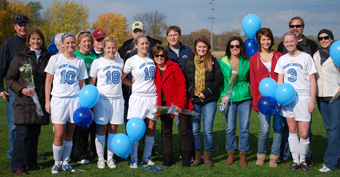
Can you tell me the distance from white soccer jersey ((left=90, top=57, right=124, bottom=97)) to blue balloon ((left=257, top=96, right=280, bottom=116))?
2183 millimetres

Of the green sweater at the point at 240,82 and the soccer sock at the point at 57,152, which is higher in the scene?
the green sweater at the point at 240,82

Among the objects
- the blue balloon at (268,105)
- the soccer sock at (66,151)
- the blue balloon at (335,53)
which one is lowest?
the soccer sock at (66,151)

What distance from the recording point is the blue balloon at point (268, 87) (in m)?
4.55

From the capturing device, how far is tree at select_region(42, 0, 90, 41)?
35406mm

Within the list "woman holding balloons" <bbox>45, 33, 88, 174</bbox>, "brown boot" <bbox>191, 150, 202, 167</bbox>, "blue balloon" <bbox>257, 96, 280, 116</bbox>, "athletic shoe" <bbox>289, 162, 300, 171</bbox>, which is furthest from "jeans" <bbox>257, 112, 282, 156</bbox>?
"woman holding balloons" <bbox>45, 33, 88, 174</bbox>

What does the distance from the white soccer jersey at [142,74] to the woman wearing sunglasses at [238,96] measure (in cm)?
115

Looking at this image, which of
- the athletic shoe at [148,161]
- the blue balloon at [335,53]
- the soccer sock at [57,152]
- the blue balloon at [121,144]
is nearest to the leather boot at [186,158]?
the athletic shoe at [148,161]

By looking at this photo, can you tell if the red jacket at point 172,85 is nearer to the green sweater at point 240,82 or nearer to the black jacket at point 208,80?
the black jacket at point 208,80

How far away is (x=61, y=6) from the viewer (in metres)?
36.0

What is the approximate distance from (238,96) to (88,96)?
90.9 inches

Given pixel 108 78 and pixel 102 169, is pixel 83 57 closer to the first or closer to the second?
pixel 108 78

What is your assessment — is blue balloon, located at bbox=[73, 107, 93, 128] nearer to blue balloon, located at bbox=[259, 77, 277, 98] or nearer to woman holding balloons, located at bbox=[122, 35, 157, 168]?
woman holding balloons, located at bbox=[122, 35, 157, 168]

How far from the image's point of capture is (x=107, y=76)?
15.8ft

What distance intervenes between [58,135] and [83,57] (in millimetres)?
1427
